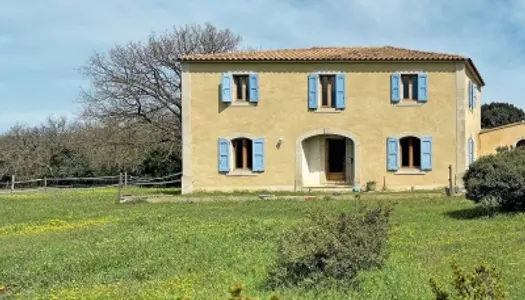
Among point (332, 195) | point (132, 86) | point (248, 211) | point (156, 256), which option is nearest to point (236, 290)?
point (156, 256)

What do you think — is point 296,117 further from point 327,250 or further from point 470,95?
point 327,250

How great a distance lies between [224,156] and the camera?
23.0m

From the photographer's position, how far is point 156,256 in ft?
30.8

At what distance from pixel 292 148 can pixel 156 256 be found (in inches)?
558

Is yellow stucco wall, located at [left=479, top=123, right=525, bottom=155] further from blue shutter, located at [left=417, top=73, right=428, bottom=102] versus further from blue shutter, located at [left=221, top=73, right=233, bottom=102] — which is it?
blue shutter, located at [left=221, top=73, right=233, bottom=102]

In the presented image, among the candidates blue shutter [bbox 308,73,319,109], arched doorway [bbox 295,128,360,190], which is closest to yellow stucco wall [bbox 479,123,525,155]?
arched doorway [bbox 295,128,360,190]

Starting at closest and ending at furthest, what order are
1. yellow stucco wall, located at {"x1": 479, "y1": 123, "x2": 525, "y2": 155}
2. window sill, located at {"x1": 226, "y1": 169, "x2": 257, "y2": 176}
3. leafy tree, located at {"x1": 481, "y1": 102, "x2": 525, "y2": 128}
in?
window sill, located at {"x1": 226, "y1": 169, "x2": 257, "y2": 176}
yellow stucco wall, located at {"x1": 479, "y1": 123, "x2": 525, "y2": 155}
leafy tree, located at {"x1": 481, "y1": 102, "x2": 525, "y2": 128}

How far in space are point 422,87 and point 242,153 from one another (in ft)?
25.4

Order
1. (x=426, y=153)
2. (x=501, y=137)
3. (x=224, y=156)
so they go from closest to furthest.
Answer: (x=426, y=153)
(x=224, y=156)
(x=501, y=137)

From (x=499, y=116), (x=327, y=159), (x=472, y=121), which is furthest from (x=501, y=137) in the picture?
(x=499, y=116)

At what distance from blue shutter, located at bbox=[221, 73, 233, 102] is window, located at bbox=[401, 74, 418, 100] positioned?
700 cm

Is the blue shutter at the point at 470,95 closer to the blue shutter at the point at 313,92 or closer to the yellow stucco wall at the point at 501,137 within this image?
the yellow stucco wall at the point at 501,137

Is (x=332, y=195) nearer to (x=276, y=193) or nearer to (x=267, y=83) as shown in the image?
(x=276, y=193)

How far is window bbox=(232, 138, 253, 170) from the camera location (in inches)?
925
